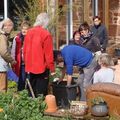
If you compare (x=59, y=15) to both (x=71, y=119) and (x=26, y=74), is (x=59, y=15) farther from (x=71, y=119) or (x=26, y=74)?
(x=71, y=119)

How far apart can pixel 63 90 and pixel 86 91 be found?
2.79ft

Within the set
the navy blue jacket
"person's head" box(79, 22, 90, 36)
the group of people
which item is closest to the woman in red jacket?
the group of people

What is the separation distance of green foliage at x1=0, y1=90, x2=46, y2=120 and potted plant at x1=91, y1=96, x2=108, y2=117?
163cm

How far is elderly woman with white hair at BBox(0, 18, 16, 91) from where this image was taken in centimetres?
1030

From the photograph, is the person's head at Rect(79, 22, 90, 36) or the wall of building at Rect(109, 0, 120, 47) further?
the wall of building at Rect(109, 0, 120, 47)

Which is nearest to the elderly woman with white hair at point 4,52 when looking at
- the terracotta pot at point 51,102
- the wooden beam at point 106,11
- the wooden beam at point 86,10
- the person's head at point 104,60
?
the terracotta pot at point 51,102

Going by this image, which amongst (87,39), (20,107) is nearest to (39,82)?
(87,39)

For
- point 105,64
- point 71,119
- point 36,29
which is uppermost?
point 36,29

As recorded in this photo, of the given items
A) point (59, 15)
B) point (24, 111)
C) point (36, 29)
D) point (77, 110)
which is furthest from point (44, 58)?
point (59, 15)

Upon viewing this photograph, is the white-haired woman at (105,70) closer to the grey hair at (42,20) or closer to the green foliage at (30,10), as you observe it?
the grey hair at (42,20)

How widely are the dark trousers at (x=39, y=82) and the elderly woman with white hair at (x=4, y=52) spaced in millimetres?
509

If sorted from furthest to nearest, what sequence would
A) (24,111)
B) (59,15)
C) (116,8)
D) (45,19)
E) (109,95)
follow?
(116,8)
(59,15)
(45,19)
(109,95)
(24,111)

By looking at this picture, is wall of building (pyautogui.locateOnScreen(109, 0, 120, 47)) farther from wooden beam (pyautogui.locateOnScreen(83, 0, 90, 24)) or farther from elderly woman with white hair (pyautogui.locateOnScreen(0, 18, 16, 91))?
elderly woman with white hair (pyautogui.locateOnScreen(0, 18, 16, 91))

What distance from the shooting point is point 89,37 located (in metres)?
12.1
